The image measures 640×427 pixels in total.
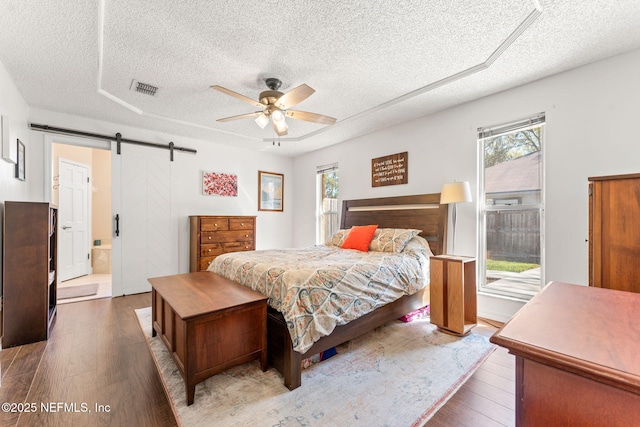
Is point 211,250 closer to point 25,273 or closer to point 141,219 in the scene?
point 141,219

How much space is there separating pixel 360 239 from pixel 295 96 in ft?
6.42

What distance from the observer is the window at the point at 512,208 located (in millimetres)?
2898

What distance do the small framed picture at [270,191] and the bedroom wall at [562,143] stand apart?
3.10 metres

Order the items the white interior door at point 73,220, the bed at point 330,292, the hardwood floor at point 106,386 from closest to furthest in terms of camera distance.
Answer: the hardwood floor at point 106,386
the bed at point 330,292
the white interior door at point 73,220

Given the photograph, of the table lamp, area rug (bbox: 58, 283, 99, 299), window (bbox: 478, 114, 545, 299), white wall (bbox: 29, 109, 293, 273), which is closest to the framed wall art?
white wall (bbox: 29, 109, 293, 273)

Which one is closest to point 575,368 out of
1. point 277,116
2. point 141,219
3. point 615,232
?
point 615,232

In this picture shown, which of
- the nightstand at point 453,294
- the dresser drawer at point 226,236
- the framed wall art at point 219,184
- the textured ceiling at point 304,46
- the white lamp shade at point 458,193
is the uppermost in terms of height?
the textured ceiling at point 304,46

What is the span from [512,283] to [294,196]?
427 cm

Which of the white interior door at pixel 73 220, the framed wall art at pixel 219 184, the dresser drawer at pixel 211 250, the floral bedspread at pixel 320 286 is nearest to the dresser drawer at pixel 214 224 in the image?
the dresser drawer at pixel 211 250

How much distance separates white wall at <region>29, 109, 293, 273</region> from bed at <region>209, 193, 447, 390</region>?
2202 mm

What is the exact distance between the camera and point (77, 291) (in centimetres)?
423

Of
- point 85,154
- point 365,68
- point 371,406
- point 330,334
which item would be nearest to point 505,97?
point 365,68

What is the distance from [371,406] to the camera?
167cm

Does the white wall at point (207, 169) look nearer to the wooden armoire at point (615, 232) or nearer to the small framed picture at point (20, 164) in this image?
the small framed picture at point (20, 164)
